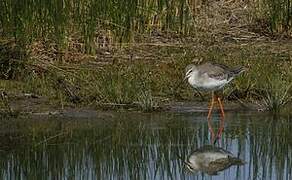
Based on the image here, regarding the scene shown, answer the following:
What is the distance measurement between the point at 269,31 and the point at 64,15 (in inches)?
149

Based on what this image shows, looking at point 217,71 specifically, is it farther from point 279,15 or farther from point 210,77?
point 279,15

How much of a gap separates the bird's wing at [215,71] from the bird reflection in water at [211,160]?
5.75 ft

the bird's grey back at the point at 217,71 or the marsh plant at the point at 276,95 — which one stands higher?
the bird's grey back at the point at 217,71

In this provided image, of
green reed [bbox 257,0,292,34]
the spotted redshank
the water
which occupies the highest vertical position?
green reed [bbox 257,0,292,34]

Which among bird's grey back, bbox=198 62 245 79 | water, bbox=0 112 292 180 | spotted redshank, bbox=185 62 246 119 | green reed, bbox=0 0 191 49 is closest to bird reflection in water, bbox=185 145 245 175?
water, bbox=0 112 292 180

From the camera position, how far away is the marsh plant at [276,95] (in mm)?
8914

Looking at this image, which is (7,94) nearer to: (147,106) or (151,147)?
(147,106)

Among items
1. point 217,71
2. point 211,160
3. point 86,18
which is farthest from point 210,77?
point 86,18

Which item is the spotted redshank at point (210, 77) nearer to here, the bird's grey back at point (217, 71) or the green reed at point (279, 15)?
the bird's grey back at point (217, 71)

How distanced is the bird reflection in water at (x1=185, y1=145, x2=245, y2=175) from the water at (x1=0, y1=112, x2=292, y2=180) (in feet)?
0.19

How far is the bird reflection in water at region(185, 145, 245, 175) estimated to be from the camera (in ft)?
21.8

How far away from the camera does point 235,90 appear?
980 centimetres

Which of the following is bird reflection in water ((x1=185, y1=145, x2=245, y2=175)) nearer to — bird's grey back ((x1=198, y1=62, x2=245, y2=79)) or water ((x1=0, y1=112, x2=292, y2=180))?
water ((x1=0, y1=112, x2=292, y2=180))

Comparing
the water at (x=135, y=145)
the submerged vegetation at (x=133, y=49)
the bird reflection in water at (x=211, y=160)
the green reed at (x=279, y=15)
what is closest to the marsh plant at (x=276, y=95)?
the submerged vegetation at (x=133, y=49)
